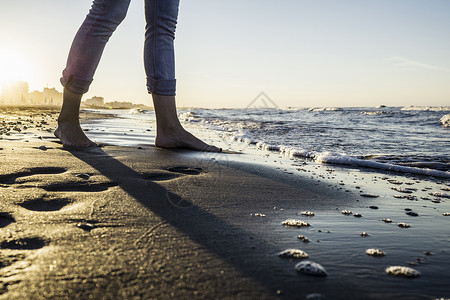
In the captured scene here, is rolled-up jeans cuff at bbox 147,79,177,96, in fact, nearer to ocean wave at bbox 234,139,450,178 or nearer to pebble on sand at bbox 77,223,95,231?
ocean wave at bbox 234,139,450,178

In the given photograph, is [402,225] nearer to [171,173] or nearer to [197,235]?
[197,235]

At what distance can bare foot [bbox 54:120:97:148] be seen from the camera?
298 centimetres

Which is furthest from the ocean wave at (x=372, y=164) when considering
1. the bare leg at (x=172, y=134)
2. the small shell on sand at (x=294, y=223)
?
the small shell on sand at (x=294, y=223)

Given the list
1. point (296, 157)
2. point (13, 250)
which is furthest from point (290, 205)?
point (296, 157)

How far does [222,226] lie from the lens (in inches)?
47.9

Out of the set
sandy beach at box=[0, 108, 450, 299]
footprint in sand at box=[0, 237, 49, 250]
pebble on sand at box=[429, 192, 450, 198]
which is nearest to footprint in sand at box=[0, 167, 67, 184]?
sandy beach at box=[0, 108, 450, 299]

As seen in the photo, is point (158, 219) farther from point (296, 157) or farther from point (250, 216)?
point (296, 157)

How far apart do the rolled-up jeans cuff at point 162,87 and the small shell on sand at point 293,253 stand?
91.3 inches

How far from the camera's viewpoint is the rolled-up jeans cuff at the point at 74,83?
281 cm

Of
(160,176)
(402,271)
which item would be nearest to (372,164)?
(160,176)

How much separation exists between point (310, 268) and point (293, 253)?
4.5 inches

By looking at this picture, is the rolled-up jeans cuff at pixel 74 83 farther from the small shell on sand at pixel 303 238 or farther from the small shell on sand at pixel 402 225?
the small shell on sand at pixel 402 225

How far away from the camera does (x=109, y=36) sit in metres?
2.82

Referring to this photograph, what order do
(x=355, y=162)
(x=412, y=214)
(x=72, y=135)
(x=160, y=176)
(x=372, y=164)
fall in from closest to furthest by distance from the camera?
(x=412, y=214)
(x=160, y=176)
(x=72, y=135)
(x=372, y=164)
(x=355, y=162)
